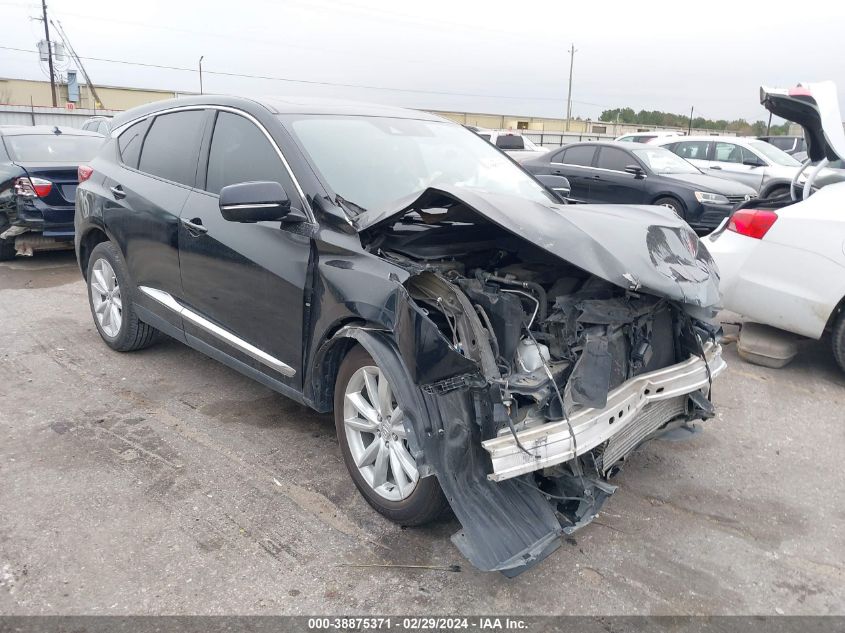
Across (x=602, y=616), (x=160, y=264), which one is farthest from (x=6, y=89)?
(x=602, y=616)

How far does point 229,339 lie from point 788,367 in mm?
4044

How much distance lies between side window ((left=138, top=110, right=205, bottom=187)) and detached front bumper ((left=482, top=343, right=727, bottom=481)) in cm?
260

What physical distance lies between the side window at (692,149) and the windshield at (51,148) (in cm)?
1061

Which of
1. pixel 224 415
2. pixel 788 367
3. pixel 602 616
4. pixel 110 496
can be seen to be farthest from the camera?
pixel 788 367

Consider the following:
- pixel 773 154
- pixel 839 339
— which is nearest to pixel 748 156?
pixel 773 154

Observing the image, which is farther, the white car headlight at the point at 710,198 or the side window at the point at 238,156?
the white car headlight at the point at 710,198

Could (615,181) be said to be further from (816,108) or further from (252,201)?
(252,201)

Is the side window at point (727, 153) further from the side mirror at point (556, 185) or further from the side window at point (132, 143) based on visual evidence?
the side window at point (132, 143)

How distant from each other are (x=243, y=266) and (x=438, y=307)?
129 centimetres

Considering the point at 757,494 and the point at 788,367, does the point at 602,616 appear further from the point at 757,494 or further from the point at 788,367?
the point at 788,367

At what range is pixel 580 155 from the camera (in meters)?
11.4

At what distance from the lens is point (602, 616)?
8.12 feet

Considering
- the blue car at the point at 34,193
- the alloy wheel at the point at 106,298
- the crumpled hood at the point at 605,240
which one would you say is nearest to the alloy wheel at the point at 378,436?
the crumpled hood at the point at 605,240

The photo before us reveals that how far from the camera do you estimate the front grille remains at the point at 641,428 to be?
2.81 meters
